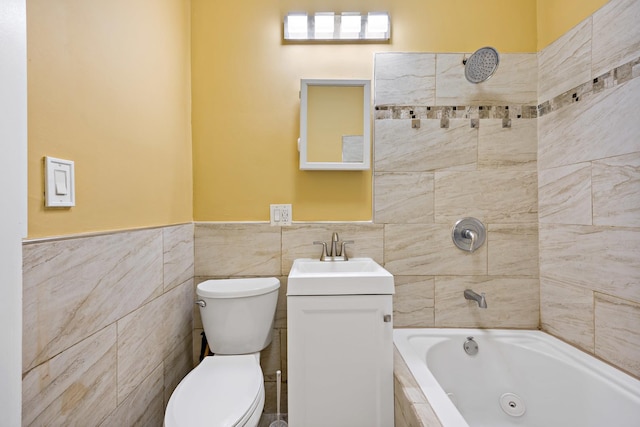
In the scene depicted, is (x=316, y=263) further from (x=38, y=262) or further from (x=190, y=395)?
(x=38, y=262)

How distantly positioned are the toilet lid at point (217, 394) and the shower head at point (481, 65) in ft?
6.16

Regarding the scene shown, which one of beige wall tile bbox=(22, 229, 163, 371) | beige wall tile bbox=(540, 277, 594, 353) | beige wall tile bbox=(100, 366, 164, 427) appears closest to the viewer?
beige wall tile bbox=(22, 229, 163, 371)

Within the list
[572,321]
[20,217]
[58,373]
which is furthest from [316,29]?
[572,321]

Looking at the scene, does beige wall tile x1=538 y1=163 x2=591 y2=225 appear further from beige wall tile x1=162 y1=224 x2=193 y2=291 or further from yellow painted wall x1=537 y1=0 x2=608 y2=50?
beige wall tile x1=162 y1=224 x2=193 y2=291

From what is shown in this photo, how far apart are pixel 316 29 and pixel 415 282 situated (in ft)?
5.27

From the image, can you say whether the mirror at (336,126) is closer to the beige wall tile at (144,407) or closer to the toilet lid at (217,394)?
the toilet lid at (217,394)

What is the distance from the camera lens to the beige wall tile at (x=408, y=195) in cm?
176

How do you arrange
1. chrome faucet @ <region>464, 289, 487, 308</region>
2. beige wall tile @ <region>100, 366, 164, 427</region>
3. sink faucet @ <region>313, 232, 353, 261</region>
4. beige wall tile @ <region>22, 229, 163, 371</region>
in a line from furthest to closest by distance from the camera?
sink faucet @ <region>313, 232, 353, 261</region>, chrome faucet @ <region>464, 289, 487, 308</region>, beige wall tile @ <region>100, 366, 164, 427</region>, beige wall tile @ <region>22, 229, 163, 371</region>

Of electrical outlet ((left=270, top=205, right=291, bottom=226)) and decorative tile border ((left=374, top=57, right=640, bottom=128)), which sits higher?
decorative tile border ((left=374, top=57, right=640, bottom=128))

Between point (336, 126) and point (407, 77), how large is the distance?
0.52 m

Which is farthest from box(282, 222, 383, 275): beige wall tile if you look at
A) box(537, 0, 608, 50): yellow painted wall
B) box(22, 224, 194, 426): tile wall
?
box(537, 0, 608, 50): yellow painted wall

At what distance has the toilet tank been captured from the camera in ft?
4.75

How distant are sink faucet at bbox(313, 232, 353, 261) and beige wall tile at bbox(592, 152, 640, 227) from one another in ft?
3.89

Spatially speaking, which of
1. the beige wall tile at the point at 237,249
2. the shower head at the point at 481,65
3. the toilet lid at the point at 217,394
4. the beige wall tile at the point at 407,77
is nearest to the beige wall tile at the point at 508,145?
the shower head at the point at 481,65
